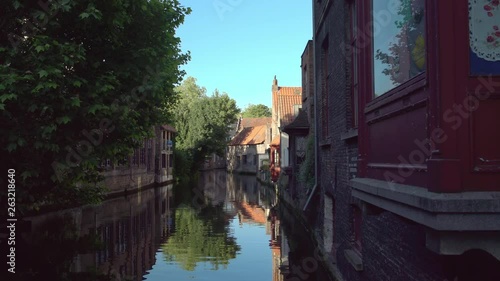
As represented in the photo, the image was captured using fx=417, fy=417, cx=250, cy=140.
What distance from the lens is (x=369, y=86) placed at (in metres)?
4.66

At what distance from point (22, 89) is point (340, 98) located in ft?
18.7

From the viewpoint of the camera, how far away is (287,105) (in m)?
33.0

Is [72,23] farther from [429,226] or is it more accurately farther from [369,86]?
[429,226]

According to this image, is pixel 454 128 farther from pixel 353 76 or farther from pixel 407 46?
pixel 353 76

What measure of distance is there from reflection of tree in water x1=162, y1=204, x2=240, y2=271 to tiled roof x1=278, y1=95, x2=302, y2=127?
1356 cm

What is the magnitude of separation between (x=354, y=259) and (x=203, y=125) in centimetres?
4787

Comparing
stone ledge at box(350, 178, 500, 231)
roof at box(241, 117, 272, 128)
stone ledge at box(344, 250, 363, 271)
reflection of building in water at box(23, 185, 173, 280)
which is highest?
roof at box(241, 117, 272, 128)

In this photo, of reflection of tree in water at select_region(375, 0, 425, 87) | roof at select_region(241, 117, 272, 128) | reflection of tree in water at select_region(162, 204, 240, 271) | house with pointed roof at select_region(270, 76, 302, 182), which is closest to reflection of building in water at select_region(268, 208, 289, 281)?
reflection of tree in water at select_region(162, 204, 240, 271)

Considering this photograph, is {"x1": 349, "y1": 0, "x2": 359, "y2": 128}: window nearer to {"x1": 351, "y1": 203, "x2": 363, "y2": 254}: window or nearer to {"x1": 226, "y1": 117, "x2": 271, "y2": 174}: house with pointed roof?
{"x1": 351, "y1": 203, "x2": 363, "y2": 254}: window

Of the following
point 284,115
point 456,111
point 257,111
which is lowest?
point 456,111

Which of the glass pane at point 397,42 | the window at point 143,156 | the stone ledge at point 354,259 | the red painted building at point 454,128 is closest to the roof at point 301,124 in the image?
the stone ledge at point 354,259

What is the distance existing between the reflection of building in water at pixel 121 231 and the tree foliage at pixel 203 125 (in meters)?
28.8

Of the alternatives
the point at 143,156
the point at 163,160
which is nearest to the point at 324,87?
the point at 143,156

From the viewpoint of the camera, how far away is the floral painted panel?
2729mm
